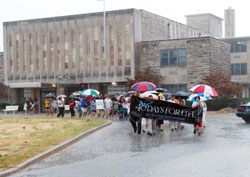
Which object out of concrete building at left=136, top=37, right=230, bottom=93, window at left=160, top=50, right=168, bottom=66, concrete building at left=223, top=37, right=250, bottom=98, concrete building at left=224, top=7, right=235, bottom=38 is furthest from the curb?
concrete building at left=224, top=7, right=235, bottom=38

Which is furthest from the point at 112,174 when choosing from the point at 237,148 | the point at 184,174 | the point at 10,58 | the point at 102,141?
the point at 10,58

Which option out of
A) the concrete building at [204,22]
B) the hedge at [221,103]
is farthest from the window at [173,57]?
the concrete building at [204,22]

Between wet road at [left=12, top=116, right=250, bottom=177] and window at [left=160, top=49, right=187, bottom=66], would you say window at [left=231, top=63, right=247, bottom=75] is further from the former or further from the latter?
wet road at [left=12, top=116, right=250, bottom=177]

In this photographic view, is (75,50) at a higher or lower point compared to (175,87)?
higher

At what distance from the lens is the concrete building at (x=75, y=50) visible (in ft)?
157

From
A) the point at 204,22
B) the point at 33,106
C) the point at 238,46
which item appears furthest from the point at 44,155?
the point at 204,22

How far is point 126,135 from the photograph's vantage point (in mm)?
19500

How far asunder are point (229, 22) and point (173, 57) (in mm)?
28200

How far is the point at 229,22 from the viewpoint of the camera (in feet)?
234

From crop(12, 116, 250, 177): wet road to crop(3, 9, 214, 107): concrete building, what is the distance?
1191 inches

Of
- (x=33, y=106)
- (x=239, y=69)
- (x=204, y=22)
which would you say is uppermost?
(x=204, y=22)

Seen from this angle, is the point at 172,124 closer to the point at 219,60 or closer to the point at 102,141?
the point at 102,141

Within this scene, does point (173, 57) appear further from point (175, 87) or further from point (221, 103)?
point (221, 103)

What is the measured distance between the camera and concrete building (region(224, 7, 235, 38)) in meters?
70.7
